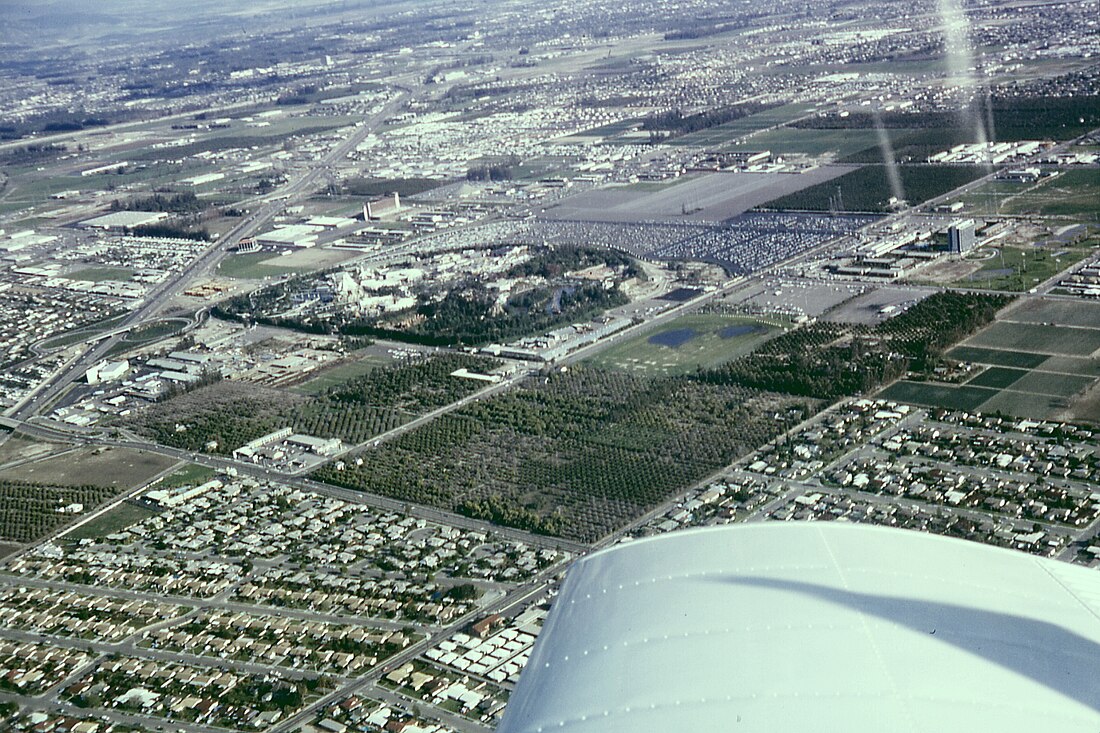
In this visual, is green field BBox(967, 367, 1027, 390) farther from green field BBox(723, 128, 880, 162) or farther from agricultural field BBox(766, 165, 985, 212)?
green field BBox(723, 128, 880, 162)

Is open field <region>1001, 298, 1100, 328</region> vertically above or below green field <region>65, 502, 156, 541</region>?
below

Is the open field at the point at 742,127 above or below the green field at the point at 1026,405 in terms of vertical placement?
above

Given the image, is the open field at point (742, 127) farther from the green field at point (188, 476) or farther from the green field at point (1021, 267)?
the green field at point (188, 476)

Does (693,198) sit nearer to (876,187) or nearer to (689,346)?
(876,187)

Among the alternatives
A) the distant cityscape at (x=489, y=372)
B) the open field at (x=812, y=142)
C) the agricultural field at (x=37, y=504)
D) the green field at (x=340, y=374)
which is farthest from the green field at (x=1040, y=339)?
the open field at (x=812, y=142)

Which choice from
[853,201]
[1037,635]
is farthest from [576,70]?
[1037,635]

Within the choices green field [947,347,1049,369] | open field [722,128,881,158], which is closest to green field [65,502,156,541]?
green field [947,347,1049,369]
